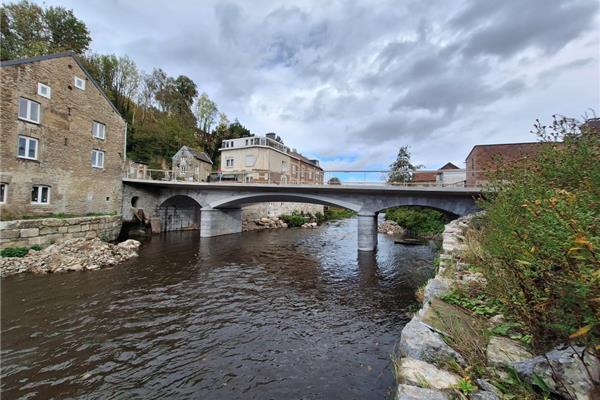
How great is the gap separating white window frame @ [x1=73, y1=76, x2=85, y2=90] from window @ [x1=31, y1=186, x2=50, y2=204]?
6449mm

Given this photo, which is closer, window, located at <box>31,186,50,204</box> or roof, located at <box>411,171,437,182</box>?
window, located at <box>31,186,50,204</box>

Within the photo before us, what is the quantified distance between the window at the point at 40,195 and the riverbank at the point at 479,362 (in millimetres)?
19182

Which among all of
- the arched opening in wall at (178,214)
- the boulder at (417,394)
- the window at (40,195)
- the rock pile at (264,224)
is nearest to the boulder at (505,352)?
the boulder at (417,394)

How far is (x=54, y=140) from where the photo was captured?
49.6 feet

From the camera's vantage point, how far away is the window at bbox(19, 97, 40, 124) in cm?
1373

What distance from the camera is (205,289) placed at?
31.2ft

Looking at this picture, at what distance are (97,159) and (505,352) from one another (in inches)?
878

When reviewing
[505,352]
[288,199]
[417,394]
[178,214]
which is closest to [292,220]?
[288,199]

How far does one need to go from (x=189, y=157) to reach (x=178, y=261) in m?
21.1

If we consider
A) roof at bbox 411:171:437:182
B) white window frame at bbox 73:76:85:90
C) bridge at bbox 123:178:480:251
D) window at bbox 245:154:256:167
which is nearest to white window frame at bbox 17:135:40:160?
white window frame at bbox 73:76:85:90

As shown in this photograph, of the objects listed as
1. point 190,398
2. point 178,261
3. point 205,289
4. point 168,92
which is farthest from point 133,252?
point 168,92

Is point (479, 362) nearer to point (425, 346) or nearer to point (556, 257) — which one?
point (425, 346)

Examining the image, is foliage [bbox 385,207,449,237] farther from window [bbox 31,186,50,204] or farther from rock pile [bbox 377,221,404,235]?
window [bbox 31,186,50,204]

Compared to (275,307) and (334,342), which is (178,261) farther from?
(334,342)
